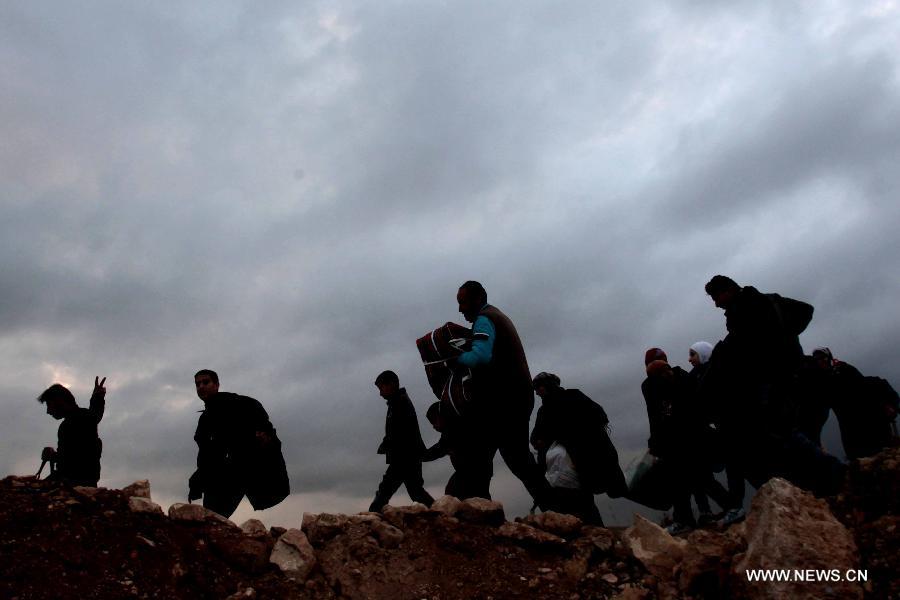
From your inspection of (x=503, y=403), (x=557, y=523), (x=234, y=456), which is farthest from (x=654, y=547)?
(x=234, y=456)

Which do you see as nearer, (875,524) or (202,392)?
(875,524)

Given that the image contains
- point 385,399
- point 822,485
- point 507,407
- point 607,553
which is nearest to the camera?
point 822,485

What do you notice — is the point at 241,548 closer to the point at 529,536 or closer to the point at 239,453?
the point at 239,453

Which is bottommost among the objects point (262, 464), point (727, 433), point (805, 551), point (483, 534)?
point (805, 551)

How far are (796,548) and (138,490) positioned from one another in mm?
4633

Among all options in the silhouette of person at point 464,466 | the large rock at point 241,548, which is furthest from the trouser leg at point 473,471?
the large rock at point 241,548

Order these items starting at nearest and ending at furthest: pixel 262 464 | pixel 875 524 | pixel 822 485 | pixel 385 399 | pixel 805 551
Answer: pixel 805 551 < pixel 875 524 < pixel 822 485 < pixel 262 464 < pixel 385 399

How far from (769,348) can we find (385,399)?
4559 millimetres

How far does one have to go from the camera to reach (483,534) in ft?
15.4

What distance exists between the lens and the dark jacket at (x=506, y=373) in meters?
5.27

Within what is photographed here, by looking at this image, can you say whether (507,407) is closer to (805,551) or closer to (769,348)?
(769,348)

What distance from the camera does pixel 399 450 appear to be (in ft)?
24.6

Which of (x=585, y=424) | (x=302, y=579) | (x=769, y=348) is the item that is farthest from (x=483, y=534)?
(x=769, y=348)

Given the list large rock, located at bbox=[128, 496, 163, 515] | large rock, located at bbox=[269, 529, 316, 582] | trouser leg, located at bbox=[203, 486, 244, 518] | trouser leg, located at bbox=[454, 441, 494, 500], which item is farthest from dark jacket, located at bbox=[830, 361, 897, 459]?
large rock, located at bbox=[128, 496, 163, 515]
